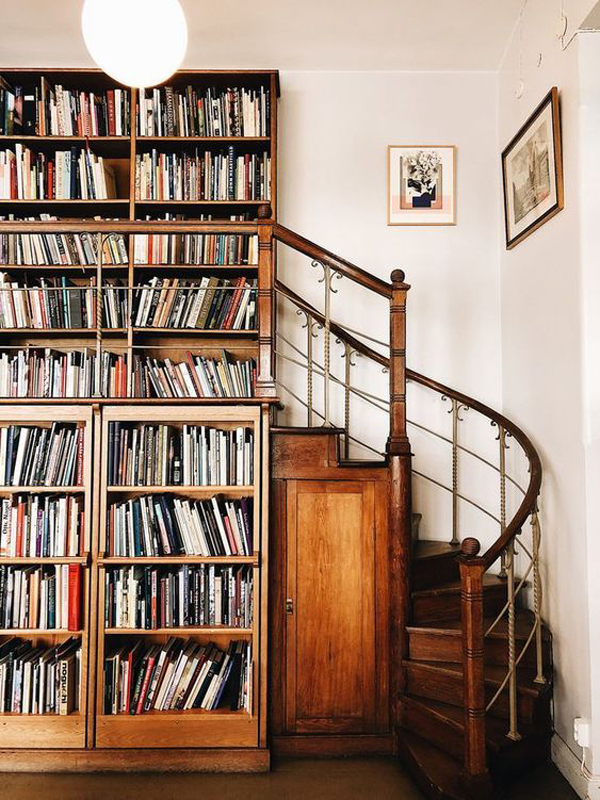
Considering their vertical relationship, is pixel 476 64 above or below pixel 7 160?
above

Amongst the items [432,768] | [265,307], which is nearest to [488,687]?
[432,768]

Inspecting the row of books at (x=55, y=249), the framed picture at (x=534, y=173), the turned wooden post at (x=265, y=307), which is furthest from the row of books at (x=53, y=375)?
the framed picture at (x=534, y=173)

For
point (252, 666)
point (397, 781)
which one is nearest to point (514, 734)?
point (397, 781)

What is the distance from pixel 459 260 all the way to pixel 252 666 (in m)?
2.74

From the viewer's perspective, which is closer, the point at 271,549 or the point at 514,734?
the point at 514,734

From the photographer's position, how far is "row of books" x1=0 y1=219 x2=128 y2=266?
3.66 metres

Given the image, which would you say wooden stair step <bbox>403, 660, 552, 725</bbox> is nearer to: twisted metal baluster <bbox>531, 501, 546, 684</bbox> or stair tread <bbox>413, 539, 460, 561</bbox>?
twisted metal baluster <bbox>531, 501, 546, 684</bbox>

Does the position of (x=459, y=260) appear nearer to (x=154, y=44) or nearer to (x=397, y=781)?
(x=154, y=44)

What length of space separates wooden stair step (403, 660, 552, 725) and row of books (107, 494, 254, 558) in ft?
3.26

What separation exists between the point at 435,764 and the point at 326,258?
232 centimetres

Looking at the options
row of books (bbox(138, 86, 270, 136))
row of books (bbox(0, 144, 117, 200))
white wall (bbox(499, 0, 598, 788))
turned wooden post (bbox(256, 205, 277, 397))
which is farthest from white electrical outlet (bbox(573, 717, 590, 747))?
row of books (bbox(0, 144, 117, 200))

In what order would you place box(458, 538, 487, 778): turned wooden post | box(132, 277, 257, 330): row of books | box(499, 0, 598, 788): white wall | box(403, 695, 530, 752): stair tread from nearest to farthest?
box(458, 538, 487, 778): turned wooden post
box(403, 695, 530, 752): stair tread
box(499, 0, 598, 788): white wall
box(132, 277, 257, 330): row of books

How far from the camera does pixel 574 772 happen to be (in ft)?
8.98

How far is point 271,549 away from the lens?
10.2 feet
